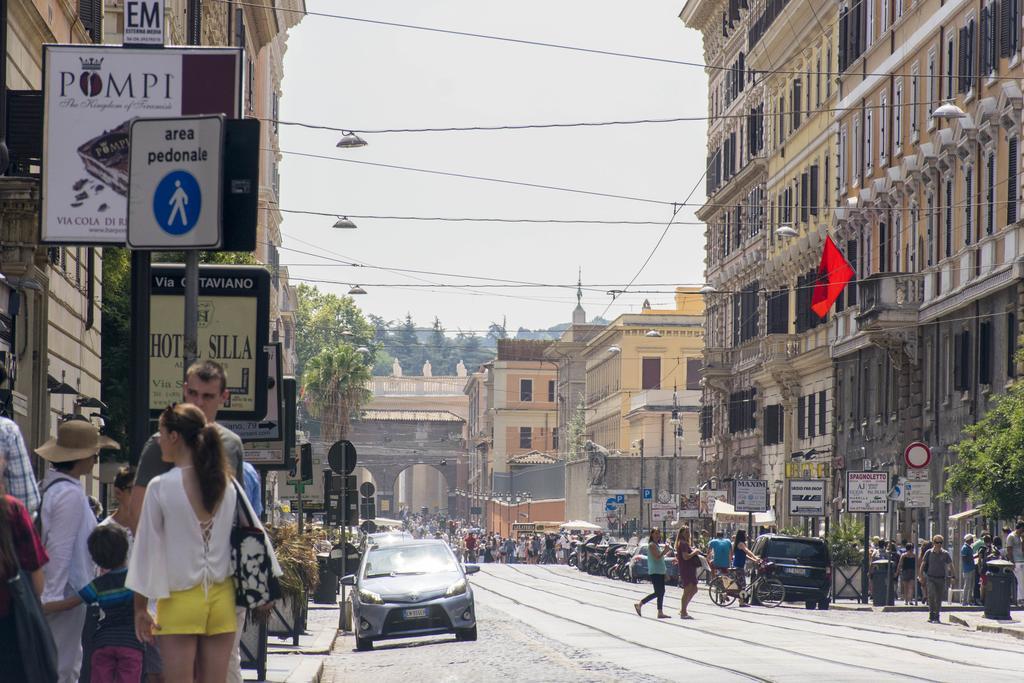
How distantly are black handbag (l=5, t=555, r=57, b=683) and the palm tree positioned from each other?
109m

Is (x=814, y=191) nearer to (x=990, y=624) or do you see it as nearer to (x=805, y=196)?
(x=805, y=196)

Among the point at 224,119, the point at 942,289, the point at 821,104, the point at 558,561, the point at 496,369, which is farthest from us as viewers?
the point at 496,369

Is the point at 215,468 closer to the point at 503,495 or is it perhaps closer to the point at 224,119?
the point at 224,119

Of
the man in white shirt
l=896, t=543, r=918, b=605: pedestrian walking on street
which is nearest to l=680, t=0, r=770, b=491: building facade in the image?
l=896, t=543, r=918, b=605: pedestrian walking on street

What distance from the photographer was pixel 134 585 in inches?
350

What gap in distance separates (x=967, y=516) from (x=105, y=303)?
18.8 metres

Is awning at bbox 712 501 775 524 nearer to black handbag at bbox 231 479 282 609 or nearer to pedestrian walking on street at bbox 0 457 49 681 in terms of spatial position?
black handbag at bbox 231 479 282 609

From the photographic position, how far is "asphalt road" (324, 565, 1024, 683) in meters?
19.0

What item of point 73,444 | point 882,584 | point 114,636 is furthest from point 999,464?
point 73,444

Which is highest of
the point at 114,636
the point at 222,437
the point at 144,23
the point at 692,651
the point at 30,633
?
the point at 144,23

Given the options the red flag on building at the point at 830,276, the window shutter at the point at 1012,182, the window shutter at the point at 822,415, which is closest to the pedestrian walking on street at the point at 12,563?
the window shutter at the point at 1012,182

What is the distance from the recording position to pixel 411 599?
2528 centimetres

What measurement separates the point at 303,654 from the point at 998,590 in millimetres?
13582

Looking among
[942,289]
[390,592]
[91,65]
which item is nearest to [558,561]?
[942,289]
